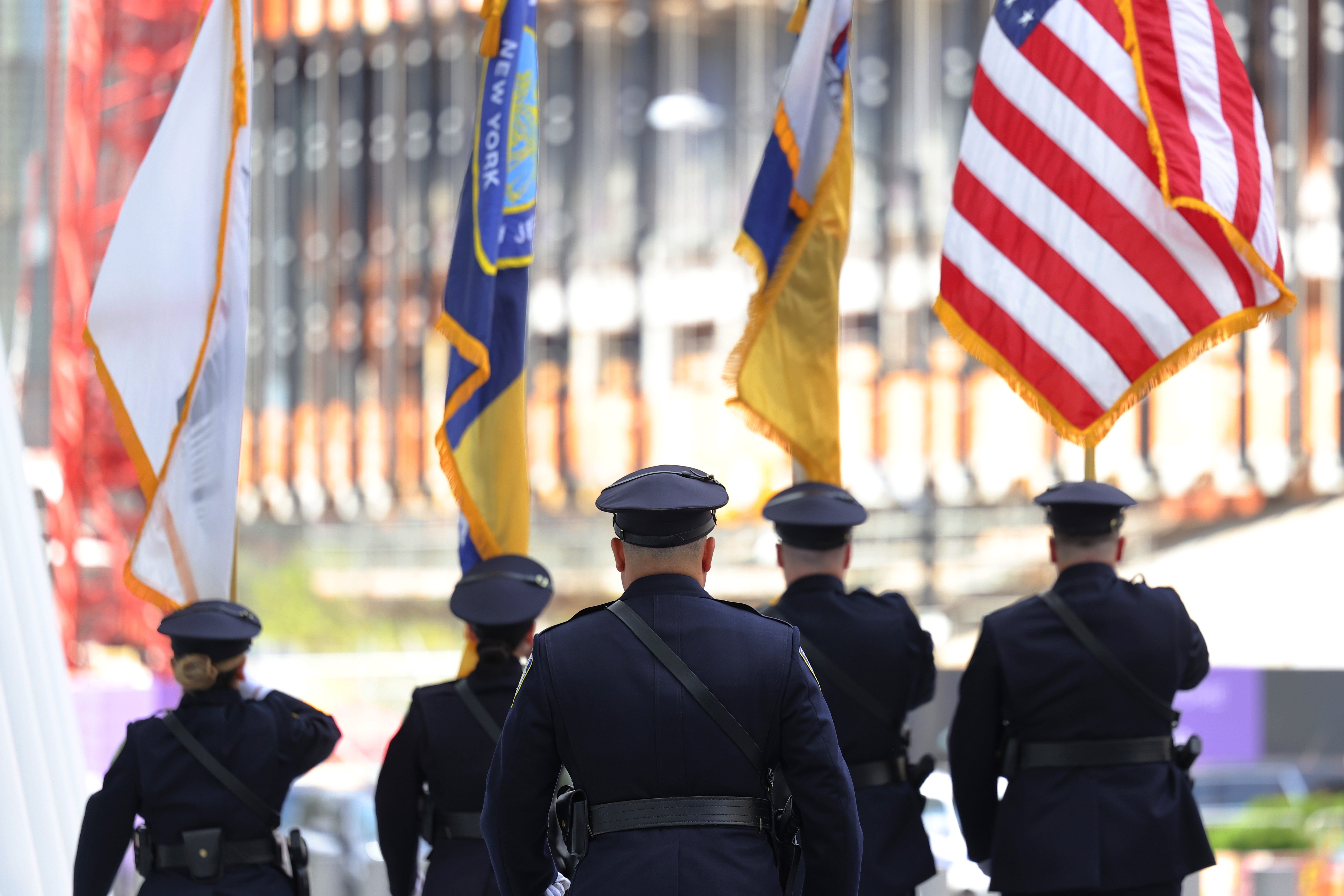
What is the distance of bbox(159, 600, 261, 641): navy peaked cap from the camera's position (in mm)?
3453

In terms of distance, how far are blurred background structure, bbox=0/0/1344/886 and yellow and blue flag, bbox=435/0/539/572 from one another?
38.6 ft

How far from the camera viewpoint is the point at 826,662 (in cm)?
353

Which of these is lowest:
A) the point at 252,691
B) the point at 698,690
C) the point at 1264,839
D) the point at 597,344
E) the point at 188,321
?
the point at 1264,839

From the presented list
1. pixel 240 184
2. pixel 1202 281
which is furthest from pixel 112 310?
pixel 1202 281

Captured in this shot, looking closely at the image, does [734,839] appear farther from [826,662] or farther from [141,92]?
[141,92]

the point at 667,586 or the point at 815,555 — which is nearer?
the point at 667,586

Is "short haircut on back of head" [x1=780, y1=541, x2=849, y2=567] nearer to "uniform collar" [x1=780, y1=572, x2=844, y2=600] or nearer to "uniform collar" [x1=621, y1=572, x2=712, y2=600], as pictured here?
"uniform collar" [x1=780, y1=572, x2=844, y2=600]

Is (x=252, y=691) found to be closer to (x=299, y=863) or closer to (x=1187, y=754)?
(x=299, y=863)

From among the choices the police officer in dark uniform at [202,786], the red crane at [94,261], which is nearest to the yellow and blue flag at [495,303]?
the police officer in dark uniform at [202,786]

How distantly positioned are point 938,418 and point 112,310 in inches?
754

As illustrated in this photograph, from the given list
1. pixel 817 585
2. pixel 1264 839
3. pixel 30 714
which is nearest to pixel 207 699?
pixel 30 714

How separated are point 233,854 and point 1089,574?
2240 millimetres

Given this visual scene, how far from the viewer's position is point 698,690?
238 centimetres

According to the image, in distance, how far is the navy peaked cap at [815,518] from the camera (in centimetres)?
355
